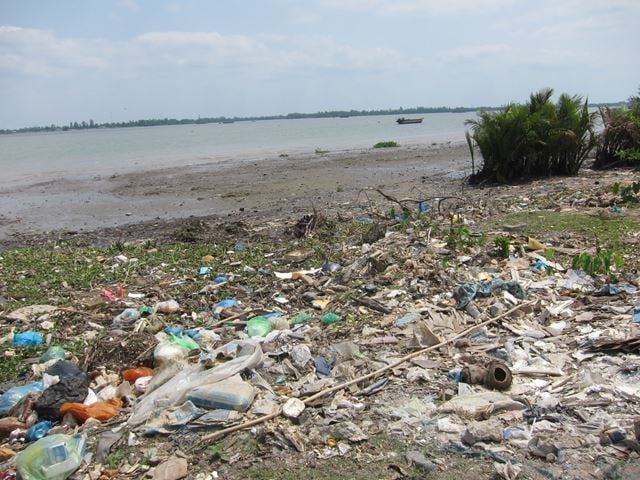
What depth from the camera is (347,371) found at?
4090 mm

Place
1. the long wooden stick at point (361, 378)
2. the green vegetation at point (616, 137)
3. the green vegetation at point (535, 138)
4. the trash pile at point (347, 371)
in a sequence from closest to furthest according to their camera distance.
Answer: the trash pile at point (347, 371), the long wooden stick at point (361, 378), the green vegetation at point (535, 138), the green vegetation at point (616, 137)

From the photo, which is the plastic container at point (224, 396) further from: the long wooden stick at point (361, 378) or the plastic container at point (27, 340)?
the plastic container at point (27, 340)

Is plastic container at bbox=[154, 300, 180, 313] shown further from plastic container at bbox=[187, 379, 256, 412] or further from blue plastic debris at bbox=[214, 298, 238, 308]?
plastic container at bbox=[187, 379, 256, 412]

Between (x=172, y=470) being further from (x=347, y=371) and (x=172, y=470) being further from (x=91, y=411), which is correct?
(x=347, y=371)

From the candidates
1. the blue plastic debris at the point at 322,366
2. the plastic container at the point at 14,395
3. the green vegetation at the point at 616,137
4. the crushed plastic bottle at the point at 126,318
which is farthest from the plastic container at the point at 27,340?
the green vegetation at the point at 616,137

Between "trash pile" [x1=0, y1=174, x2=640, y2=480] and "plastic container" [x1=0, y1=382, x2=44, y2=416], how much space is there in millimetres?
14

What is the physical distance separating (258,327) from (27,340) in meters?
2.07

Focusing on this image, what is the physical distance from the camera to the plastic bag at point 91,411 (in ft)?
12.3

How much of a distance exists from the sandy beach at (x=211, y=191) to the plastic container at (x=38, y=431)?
6.68 m

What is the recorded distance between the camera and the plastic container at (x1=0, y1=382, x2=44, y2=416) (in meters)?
4.05

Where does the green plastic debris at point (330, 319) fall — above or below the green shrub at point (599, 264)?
below

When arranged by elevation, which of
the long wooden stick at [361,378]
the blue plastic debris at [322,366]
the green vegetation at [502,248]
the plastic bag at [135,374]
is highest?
the green vegetation at [502,248]

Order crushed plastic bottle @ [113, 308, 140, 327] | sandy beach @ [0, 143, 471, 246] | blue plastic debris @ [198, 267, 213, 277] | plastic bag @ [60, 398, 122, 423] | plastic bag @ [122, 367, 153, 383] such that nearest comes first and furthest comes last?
plastic bag @ [60, 398, 122, 423], plastic bag @ [122, 367, 153, 383], crushed plastic bottle @ [113, 308, 140, 327], blue plastic debris @ [198, 267, 213, 277], sandy beach @ [0, 143, 471, 246]

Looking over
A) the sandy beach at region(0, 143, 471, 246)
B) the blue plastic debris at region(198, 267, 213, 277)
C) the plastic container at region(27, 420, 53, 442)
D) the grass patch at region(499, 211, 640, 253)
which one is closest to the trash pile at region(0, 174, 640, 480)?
the plastic container at region(27, 420, 53, 442)
